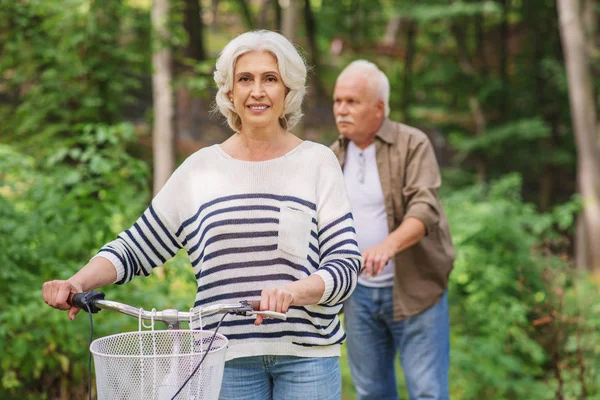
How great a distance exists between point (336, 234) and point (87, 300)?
28.8 inches

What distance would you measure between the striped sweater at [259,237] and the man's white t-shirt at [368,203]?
133 centimetres

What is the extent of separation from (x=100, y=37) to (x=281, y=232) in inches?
208

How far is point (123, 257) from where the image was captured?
237cm

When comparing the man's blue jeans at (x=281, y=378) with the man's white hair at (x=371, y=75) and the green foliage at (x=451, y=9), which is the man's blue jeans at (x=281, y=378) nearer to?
the man's white hair at (x=371, y=75)

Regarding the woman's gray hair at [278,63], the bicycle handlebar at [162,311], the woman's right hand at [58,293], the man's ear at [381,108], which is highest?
the man's ear at [381,108]

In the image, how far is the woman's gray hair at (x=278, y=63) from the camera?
2.38 metres

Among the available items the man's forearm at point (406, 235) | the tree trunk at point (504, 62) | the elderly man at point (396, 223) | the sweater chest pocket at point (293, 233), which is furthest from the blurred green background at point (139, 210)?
the man's forearm at point (406, 235)

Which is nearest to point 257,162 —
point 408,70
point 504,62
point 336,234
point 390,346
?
point 336,234

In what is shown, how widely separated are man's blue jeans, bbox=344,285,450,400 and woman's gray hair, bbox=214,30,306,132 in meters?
1.65

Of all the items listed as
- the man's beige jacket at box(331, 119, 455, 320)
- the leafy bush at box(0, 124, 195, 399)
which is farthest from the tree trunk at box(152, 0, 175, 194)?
the man's beige jacket at box(331, 119, 455, 320)

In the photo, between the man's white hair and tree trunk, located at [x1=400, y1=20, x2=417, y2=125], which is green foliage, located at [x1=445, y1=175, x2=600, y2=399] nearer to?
the man's white hair

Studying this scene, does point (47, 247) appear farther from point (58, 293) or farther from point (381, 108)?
point (58, 293)

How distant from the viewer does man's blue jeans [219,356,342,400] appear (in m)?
2.38

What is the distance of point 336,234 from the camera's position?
2342 mm
